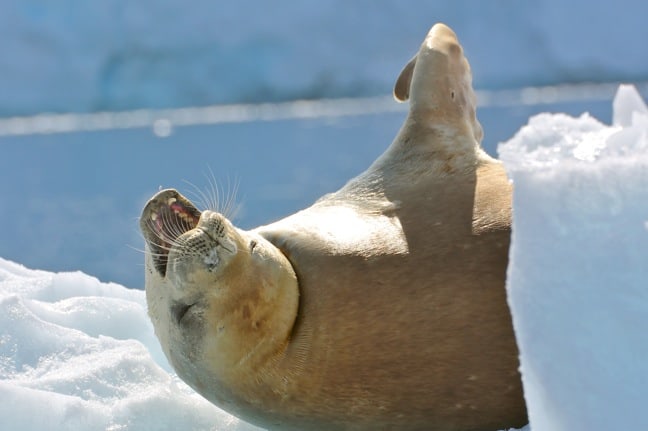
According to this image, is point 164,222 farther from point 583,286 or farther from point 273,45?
point 273,45

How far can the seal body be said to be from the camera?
1985 mm

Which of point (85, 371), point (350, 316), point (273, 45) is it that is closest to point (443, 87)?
point (350, 316)

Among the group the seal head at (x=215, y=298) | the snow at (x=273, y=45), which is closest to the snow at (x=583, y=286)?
the seal head at (x=215, y=298)

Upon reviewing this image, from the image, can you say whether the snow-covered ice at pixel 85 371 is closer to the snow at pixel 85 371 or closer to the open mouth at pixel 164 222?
the snow at pixel 85 371

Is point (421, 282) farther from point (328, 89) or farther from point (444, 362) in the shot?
point (328, 89)

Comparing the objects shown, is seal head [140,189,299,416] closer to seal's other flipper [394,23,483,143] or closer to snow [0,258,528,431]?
snow [0,258,528,431]

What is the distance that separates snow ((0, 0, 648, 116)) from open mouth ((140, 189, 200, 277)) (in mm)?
14469

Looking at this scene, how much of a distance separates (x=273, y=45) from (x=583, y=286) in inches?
623

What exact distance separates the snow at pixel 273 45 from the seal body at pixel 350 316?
14482 mm

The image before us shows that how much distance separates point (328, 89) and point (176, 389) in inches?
638

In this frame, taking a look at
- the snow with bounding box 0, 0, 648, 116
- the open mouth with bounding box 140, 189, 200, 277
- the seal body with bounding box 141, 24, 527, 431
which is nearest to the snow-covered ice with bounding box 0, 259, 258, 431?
the seal body with bounding box 141, 24, 527, 431

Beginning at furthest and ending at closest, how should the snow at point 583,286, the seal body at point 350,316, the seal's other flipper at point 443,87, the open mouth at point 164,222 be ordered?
1. the seal's other flipper at point 443,87
2. the open mouth at point 164,222
3. the seal body at point 350,316
4. the snow at point 583,286

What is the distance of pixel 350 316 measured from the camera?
206 cm

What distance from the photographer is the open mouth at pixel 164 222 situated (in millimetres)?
2131
